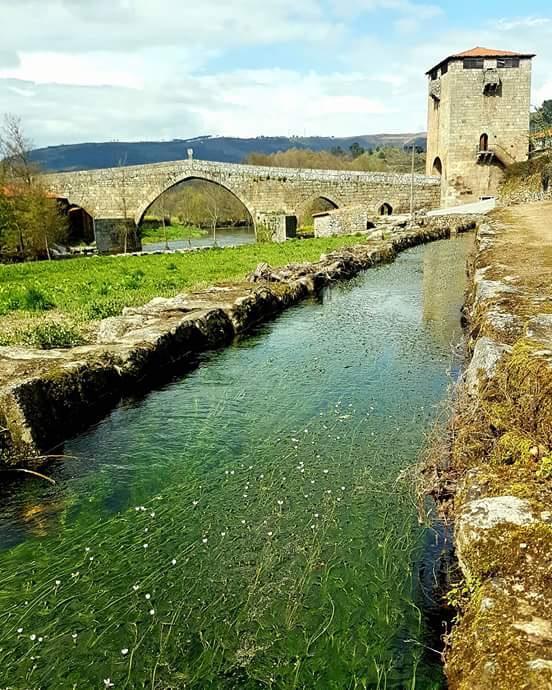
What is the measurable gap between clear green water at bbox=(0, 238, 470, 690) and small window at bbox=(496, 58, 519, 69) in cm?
4165

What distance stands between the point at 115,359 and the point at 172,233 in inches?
2228

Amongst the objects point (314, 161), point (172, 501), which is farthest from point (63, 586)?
point (314, 161)

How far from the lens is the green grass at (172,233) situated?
59200 millimetres

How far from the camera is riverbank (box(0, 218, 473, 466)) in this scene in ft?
19.2

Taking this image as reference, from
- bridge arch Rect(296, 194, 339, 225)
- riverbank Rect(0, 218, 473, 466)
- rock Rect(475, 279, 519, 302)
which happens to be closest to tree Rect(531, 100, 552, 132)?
bridge arch Rect(296, 194, 339, 225)

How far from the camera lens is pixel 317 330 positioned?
11.2 m

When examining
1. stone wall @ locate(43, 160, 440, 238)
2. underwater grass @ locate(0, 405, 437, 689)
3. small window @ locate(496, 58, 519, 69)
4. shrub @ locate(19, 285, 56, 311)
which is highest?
small window @ locate(496, 58, 519, 69)

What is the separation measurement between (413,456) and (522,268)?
4723 millimetres

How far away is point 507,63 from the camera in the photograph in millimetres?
41750

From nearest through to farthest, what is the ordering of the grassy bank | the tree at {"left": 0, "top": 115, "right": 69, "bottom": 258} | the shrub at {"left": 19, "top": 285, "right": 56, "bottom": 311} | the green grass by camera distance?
the grassy bank, the shrub at {"left": 19, "top": 285, "right": 56, "bottom": 311}, the tree at {"left": 0, "top": 115, "right": 69, "bottom": 258}, the green grass

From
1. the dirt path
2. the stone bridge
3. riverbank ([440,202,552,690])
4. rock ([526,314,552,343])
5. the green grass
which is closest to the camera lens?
riverbank ([440,202,552,690])

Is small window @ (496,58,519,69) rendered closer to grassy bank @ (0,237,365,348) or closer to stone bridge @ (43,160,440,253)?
stone bridge @ (43,160,440,253)

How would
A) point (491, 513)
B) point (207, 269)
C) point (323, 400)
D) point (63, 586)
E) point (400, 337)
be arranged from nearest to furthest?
point (491, 513) → point (63, 586) → point (323, 400) → point (400, 337) → point (207, 269)

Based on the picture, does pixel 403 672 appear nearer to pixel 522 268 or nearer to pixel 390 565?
pixel 390 565
